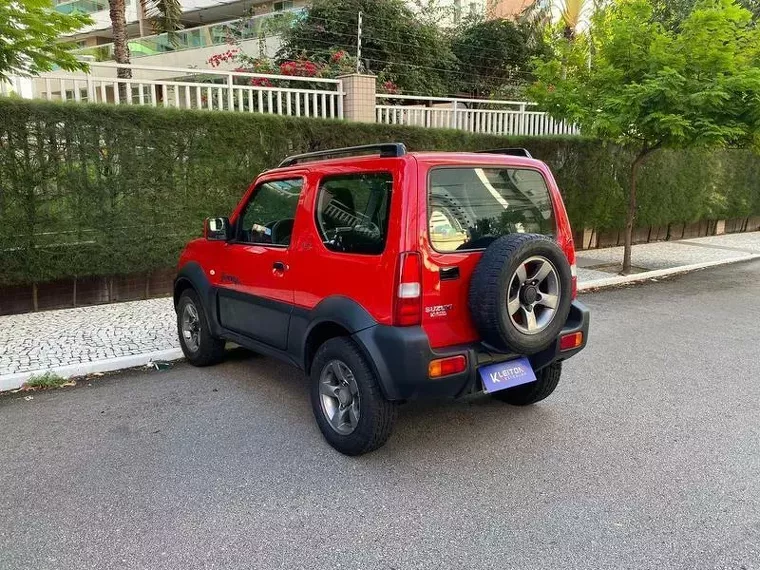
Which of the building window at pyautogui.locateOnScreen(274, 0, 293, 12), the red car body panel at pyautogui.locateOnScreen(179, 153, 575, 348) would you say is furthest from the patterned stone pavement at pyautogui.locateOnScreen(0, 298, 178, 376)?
the building window at pyautogui.locateOnScreen(274, 0, 293, 12)

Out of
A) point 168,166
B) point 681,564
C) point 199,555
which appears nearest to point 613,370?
point 681,564

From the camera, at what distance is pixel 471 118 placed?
12.4 m

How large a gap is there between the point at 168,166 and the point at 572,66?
23.9 ft

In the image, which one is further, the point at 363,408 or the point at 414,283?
the point at 363,408

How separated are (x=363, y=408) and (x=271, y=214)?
6.05ft

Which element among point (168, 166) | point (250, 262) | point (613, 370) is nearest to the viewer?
point (250, 262)

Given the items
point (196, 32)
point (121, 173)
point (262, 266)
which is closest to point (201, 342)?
point (262, 266)

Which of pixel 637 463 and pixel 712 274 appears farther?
pixel 712 274

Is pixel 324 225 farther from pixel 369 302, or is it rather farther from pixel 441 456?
pixel 441 456

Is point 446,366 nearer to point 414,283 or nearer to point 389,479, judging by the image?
point 414,283

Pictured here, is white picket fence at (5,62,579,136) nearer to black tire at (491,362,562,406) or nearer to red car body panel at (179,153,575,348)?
red car body panel at (179,153,575,348)

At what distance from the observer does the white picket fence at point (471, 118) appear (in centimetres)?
1124

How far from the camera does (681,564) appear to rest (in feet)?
8.78

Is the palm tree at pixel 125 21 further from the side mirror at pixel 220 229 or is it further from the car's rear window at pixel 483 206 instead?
the car's rear window at pixel 483 206
